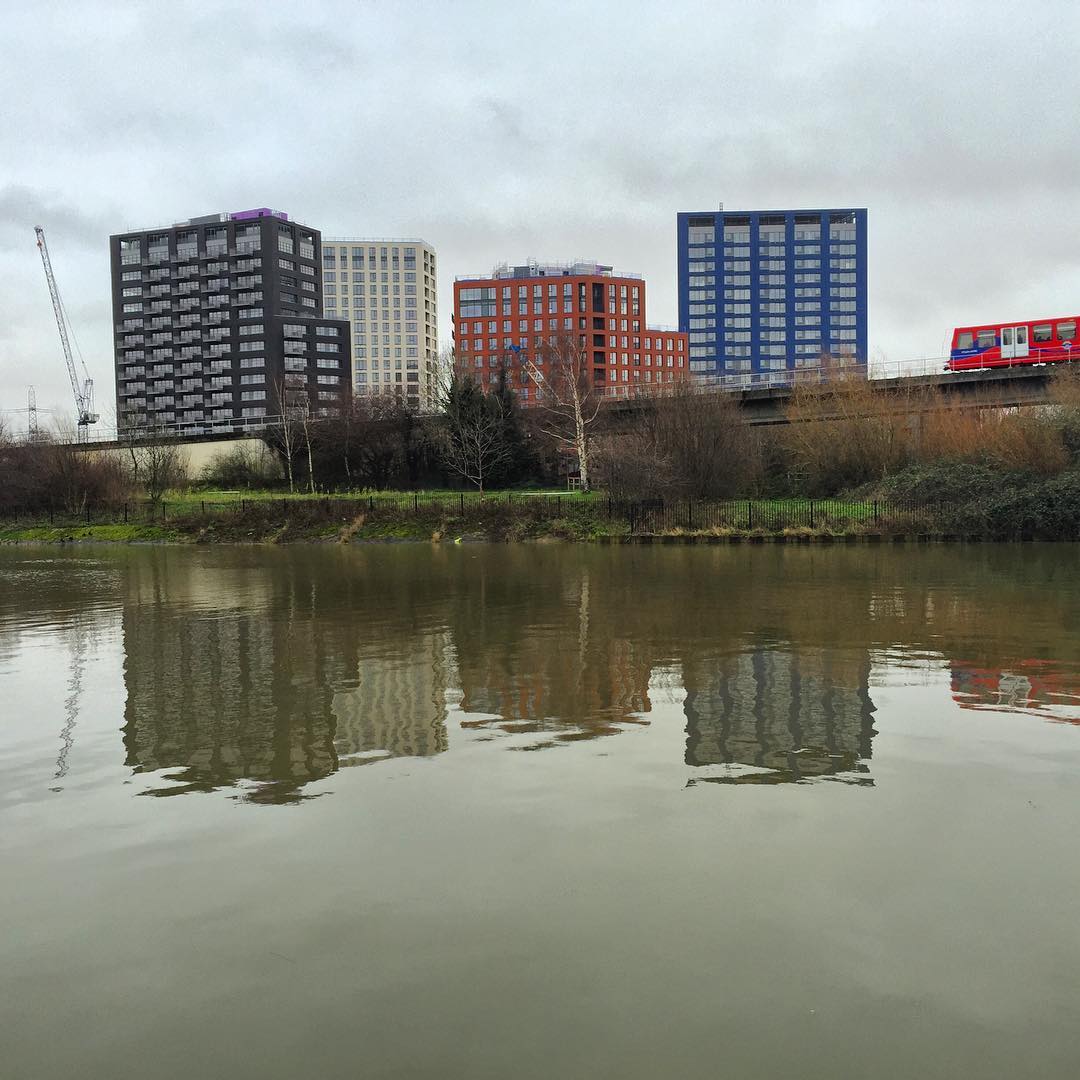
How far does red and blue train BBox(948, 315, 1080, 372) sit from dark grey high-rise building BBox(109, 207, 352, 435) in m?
105

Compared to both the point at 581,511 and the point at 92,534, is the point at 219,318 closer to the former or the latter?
the point at 92,534

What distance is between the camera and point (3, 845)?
6.10 metres

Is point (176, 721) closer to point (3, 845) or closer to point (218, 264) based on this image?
point (3, 845)

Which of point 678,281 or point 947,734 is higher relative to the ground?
point 678,281

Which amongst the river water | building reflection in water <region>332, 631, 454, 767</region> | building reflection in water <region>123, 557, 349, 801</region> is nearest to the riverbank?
building reflection in water <region>123, 557, 349, 801</region>

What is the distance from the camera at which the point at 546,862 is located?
5.62 meters

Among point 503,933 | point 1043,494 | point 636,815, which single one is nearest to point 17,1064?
point 503,933

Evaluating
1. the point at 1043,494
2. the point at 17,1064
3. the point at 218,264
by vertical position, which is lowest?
the point at 17,1064

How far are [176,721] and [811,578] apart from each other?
17095mm

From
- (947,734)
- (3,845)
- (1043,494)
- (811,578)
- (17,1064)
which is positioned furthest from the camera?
(1043,494)

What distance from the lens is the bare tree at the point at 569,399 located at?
175ft

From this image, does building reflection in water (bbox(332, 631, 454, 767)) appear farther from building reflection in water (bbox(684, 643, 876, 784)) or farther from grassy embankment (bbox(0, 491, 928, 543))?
grassy embankment (bbox(0, 491, 928, 543))

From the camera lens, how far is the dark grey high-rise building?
475 ft

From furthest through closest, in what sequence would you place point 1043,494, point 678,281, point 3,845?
point 678,281, point 1043,494, point 3,845
